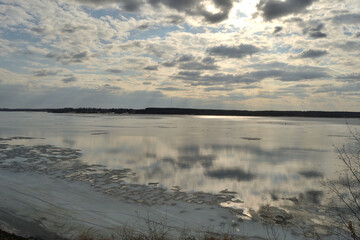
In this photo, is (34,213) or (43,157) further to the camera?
(43,157)

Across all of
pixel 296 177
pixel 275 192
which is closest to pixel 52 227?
pixel 275 192

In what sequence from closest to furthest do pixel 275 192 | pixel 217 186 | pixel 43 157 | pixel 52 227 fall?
pixel 52 227, pixel 275 192, pixel 217 186, pixel 43 157

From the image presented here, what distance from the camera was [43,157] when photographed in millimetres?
18500

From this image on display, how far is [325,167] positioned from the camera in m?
16.6

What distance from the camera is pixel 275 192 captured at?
11727 millimetres

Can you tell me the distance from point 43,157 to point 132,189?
31.6 ft

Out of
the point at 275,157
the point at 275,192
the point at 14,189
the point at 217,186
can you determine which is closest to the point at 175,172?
the point at 217,186

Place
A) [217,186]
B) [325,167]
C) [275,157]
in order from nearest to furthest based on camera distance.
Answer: [217,186]
[325,167]
[275,157]

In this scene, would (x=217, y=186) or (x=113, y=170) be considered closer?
(x=217, y=186)

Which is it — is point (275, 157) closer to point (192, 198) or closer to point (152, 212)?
point (192, 198)

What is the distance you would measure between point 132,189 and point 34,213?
3.97 m

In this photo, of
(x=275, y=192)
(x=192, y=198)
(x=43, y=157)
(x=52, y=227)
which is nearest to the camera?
(x=52, y=227)

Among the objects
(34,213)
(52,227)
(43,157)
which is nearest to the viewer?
(52,227)

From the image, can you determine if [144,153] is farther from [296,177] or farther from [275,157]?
[296,177]
